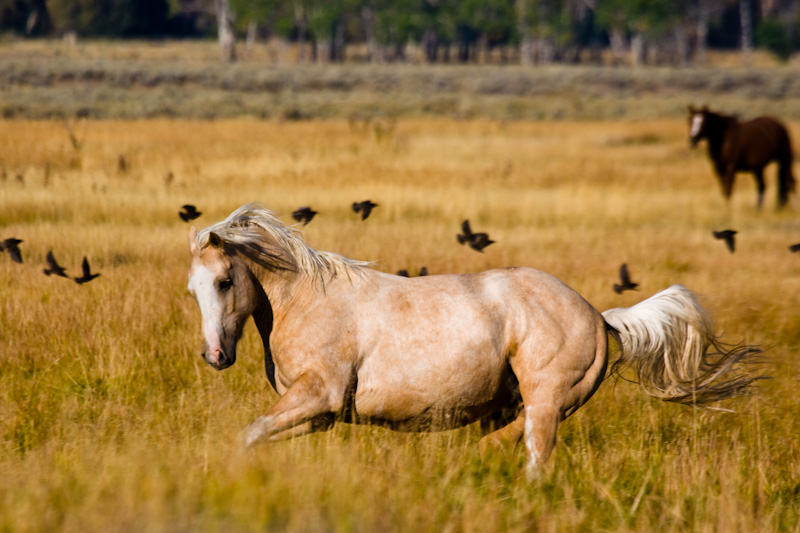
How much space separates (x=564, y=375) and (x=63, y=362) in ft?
12.4

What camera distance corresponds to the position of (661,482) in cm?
448

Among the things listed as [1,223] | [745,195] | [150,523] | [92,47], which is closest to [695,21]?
[92,47]

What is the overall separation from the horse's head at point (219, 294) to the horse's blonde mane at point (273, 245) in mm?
134

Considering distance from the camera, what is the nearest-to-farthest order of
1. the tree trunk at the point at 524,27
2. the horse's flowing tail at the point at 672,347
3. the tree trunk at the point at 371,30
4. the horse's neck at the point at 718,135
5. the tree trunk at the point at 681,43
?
the horse's flowing tail at the point at 672,347 < the horse's neck at the point at 718,135 < the tree trunk at the point at 524,27 < the tree trunk at the point at 371,30 < the tree trunk at the point at 681,43

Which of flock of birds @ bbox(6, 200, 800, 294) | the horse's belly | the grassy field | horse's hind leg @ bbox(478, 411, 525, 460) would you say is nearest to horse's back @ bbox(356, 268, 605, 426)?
the horse's belly

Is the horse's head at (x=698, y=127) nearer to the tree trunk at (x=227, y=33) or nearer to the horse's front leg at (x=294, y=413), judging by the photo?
the horse's front leg at (x=294, y=413)

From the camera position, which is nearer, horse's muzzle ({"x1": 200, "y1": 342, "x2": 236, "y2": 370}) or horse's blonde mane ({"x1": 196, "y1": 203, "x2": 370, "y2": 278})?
horse's muzzle ({"x1": 200, "y1": 342, "x2": 236, "y2": 370})

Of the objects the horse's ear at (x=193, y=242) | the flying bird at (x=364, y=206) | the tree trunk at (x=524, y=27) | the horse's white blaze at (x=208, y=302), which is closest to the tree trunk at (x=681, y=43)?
the tree trunk at (x=524, y=27)

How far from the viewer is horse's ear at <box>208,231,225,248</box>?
390 centimetres

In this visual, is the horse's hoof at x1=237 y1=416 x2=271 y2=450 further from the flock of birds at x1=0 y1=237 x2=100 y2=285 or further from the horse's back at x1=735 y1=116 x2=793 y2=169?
the horse's back at x1=735 y1=116 x2=793 y2=169

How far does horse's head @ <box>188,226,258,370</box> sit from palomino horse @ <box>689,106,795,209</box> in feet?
48.0

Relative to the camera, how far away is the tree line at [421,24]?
286 ft

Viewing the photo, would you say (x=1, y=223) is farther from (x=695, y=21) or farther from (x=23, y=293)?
(x=695, y=21)

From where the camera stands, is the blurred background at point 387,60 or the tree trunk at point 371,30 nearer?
the blurred background at point 387,60
